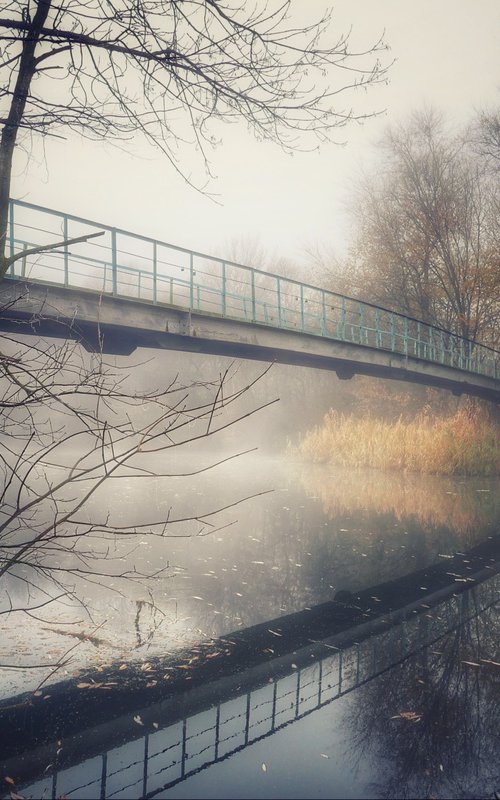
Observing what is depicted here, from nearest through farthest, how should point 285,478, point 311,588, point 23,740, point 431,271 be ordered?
point 23,740, point 311,588, point 285,478, point 431,271

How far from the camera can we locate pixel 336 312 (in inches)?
1252

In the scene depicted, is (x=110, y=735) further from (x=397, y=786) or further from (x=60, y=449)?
(x=60, y=449)

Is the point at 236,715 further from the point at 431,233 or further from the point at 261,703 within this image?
the point at 431,233

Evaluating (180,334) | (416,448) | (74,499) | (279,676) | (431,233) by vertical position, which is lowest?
(279,676)

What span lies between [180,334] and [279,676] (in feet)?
33.8

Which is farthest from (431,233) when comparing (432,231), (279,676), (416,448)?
(279,676)

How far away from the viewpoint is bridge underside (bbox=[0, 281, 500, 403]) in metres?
11.4

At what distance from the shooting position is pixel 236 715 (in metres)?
3.88

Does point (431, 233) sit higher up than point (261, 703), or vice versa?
point (431, 233)

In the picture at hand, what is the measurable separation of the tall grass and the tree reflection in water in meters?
14.8

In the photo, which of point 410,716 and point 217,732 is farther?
point 410,716

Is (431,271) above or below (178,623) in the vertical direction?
above

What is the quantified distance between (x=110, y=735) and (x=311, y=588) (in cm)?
353

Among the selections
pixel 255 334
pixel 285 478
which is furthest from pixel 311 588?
pixel 285 478
